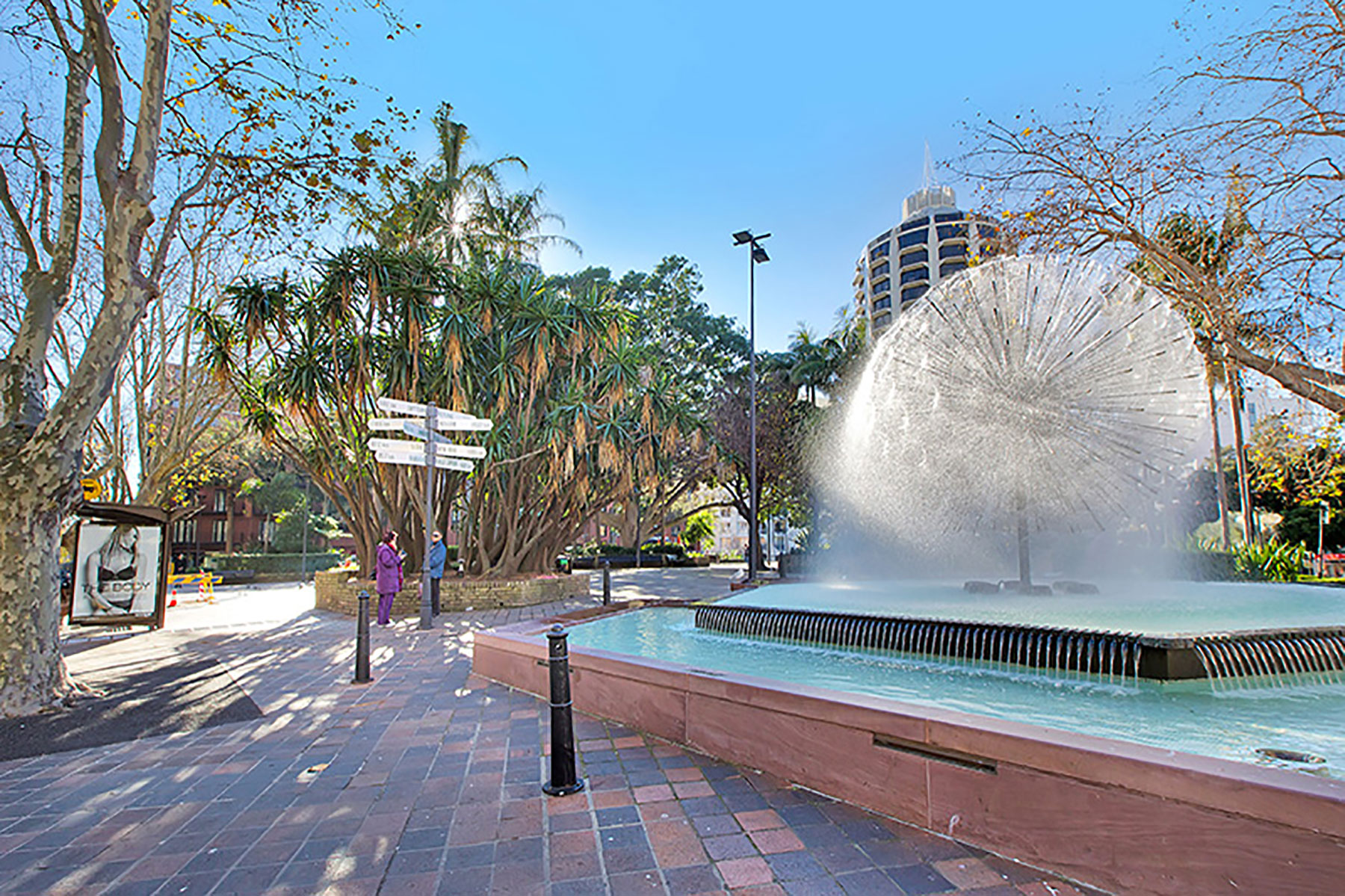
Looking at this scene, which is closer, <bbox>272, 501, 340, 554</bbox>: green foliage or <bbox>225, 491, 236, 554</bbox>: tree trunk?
<bbox>272, 501, 340, 554</bbox>: green foliage

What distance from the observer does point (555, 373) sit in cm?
1684

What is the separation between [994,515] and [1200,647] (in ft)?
25.8

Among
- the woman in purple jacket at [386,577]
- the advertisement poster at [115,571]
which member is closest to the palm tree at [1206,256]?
the woman in purple jacket at [386,577]

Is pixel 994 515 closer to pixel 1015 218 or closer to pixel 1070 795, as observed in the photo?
pixel 1015 218

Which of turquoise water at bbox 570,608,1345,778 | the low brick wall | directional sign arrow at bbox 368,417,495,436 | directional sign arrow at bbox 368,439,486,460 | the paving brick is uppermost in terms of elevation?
directional sign arrow at bbox 368,417,495,436

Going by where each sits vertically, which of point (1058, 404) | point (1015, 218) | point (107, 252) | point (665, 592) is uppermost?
point (1015, 218)

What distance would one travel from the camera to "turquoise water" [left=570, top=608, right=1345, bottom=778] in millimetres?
3787

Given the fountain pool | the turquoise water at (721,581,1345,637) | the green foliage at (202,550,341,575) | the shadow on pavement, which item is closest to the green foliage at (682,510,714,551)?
the green foliage at (202,550,341,575)

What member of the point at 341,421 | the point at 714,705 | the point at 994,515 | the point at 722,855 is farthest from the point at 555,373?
the point at 722,855

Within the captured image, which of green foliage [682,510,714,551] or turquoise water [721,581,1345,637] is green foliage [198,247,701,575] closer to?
turquoise water [721,581,1345,637]

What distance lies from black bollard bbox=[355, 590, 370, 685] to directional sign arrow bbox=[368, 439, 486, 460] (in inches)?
136

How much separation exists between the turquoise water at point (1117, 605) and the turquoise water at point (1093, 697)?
44cm

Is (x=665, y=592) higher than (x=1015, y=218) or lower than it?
lower

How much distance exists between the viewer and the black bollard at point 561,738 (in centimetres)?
375
